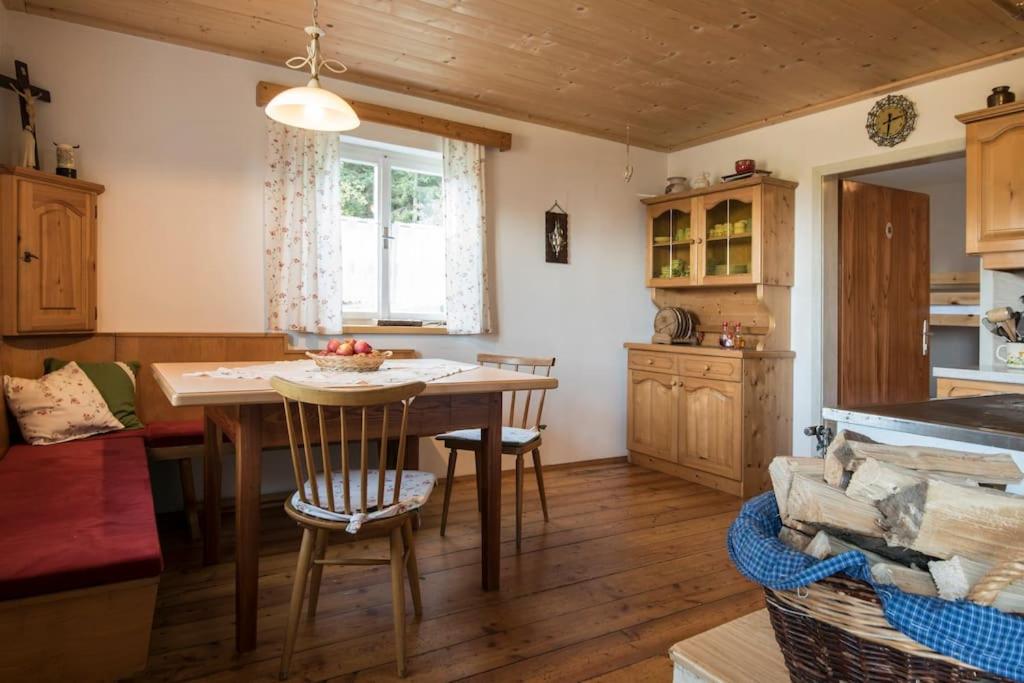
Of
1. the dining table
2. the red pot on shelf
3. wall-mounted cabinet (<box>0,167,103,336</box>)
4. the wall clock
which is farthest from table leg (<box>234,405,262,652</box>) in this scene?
the wall clock

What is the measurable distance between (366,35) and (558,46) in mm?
958

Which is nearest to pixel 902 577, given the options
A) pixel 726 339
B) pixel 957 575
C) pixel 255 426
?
pixel 957 575

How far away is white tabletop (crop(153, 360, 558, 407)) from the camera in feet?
5.49

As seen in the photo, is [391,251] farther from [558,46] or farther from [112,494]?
[112,494]

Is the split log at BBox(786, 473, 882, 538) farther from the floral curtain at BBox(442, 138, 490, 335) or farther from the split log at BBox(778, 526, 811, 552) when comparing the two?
the floral curtain at BBox(442, 138, 490, 335)

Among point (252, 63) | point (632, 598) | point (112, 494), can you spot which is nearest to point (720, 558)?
point (632, 598)

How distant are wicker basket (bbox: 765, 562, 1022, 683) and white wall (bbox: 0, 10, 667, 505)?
10.7 ft

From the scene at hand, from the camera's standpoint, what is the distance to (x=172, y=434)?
108 inches

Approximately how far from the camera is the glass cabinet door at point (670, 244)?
438 centimetres

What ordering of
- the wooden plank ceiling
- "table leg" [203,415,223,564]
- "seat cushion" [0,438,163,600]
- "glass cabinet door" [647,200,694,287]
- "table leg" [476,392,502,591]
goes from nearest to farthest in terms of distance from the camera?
"seat cushion" [0,438,163,600] → "table leg" [476,392,502,591] → "table leg" [203,415,223,564] → the wooden plank ceiling → "glass cabinet door" [647,200,694,287]

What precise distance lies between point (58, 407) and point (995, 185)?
4.30 metres

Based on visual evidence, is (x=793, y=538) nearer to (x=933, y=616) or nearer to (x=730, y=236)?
(x=933, y=616)

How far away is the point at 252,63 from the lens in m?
3.27

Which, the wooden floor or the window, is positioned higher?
the window
